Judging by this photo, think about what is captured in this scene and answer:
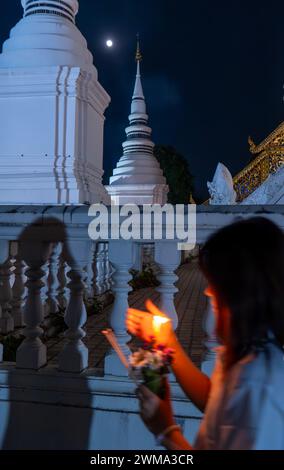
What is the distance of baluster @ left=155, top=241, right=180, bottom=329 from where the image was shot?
108 inches

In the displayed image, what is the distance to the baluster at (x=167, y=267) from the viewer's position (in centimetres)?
273

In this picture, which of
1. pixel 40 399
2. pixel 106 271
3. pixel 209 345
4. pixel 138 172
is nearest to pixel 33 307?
pixel 40 399

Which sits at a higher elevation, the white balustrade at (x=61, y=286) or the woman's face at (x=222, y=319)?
the white balustrade at (x=61, y=286)

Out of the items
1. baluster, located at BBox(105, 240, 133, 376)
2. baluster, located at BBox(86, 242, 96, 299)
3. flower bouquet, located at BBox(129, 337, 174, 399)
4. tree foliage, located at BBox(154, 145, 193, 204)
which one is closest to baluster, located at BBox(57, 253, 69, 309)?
baluster, located at BBox(86, 242, 96, 299)

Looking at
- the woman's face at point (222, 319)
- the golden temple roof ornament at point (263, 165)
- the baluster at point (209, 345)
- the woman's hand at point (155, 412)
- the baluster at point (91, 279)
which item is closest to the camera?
the woman's face at point (222, 319)

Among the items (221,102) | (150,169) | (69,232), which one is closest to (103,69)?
(221,102)

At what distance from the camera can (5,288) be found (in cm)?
404

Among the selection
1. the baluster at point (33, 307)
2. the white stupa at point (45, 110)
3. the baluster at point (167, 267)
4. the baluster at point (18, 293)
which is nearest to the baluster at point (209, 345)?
the baluster at point (167, 267)

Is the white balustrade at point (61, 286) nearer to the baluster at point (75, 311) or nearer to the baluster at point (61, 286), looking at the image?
the baluster at point (61, 286)

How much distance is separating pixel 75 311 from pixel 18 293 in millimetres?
2342

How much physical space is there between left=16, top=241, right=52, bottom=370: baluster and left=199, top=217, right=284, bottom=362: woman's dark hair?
1.75 metres

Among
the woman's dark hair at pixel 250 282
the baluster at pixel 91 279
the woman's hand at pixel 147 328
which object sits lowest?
the woman's hand at pixel 147 328

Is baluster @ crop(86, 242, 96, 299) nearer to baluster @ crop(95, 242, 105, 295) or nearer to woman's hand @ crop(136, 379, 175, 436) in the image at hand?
baluster @ crop(95, 242, 105, 295)
